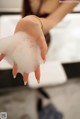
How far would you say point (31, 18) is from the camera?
587mm

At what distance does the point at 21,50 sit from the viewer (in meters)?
0.57

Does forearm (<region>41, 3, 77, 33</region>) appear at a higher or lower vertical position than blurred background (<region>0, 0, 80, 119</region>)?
higher

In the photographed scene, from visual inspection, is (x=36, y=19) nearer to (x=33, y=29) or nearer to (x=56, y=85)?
(x=33, y=29)

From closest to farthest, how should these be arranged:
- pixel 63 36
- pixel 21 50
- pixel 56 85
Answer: pixel 21 50 < pixel 63 36 < pixel 56 85

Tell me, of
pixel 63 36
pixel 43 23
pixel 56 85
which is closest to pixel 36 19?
pixel 43 23

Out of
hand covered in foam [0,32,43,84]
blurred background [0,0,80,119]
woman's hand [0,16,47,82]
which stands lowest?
blurred background [0,0,80,119]

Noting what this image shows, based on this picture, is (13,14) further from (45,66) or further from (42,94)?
(42,94)

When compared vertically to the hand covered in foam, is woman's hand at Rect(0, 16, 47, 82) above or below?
above

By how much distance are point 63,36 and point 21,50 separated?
0.23m

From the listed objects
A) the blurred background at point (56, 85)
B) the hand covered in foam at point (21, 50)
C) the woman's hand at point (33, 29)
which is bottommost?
the blurred background at point (56, 85)

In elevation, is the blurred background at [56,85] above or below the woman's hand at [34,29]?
below

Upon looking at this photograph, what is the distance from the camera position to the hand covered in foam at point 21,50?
1.87 feet

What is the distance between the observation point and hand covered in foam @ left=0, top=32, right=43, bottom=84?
57 centimetres

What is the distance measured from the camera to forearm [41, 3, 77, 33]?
601mm
